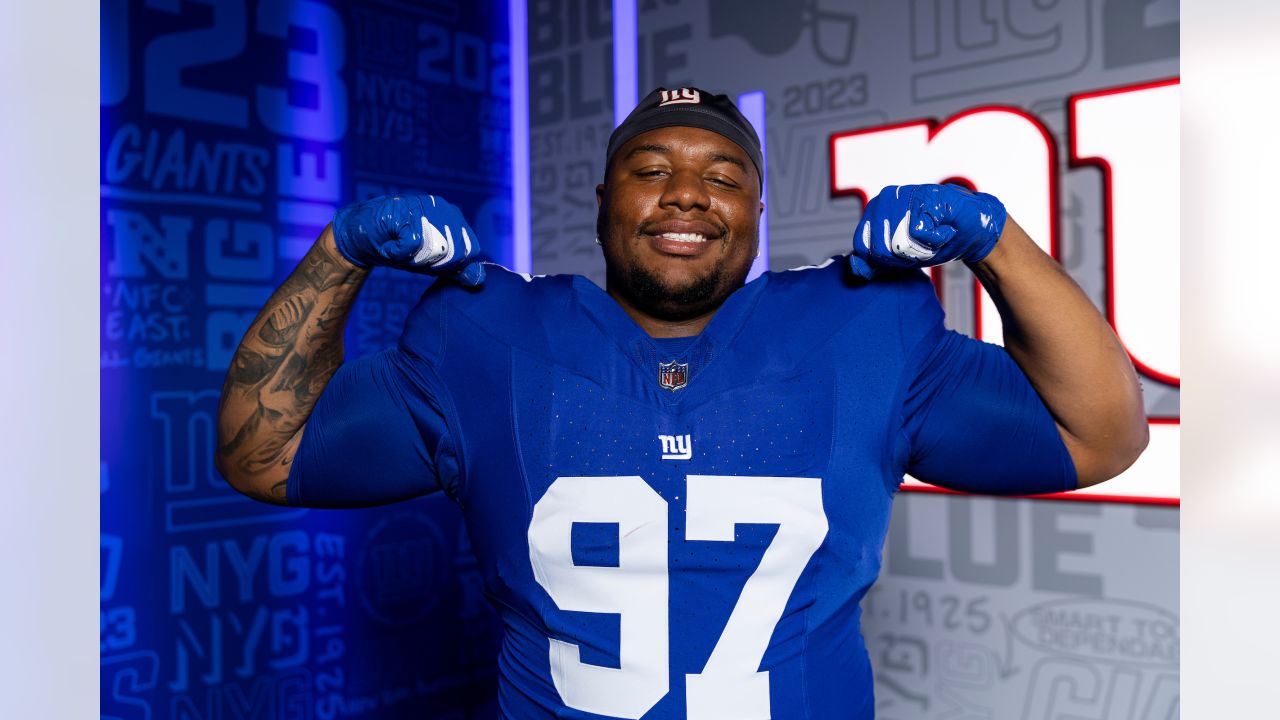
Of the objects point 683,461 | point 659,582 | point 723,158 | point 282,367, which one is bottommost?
point 659,582

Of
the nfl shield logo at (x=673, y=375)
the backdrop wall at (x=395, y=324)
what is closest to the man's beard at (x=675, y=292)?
the nfl shield logo at (x=673, y=375)

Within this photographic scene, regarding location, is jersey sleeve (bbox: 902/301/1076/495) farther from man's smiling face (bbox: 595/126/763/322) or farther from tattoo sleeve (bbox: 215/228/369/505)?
tattoo sleeve (bbox: 215/228/369/505)

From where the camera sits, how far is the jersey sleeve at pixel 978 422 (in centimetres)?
107

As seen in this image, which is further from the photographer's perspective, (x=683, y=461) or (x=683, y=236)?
(x=683, y=236)

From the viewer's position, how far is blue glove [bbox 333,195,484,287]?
1.04m

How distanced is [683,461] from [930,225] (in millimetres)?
357

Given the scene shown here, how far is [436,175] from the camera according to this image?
103 inches

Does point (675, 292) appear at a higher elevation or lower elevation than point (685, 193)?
lower

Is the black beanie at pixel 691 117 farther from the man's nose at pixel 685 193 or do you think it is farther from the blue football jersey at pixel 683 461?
the blue football jersey at pixel 683 461

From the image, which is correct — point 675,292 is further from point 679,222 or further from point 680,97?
point 680,97

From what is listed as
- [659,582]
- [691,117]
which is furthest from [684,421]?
[691,117]

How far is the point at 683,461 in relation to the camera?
1.05 m

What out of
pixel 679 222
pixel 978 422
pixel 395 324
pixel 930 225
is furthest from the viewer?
pixel 395 324
